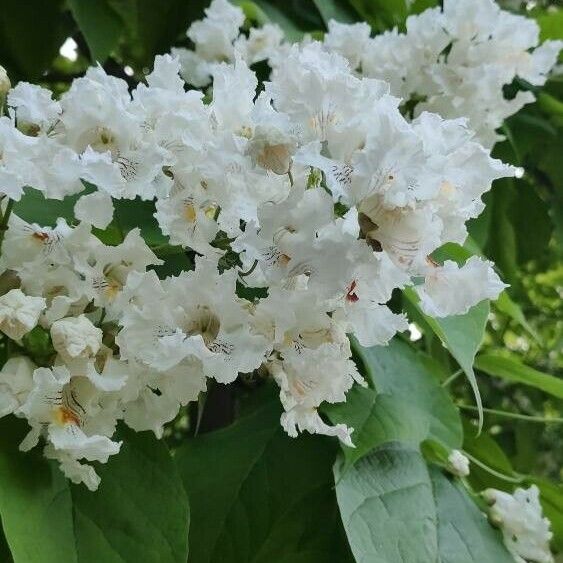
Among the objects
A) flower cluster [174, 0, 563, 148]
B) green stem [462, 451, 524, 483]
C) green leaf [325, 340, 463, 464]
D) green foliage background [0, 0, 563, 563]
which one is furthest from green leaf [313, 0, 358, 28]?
green stem [462, 451, 524, 483]

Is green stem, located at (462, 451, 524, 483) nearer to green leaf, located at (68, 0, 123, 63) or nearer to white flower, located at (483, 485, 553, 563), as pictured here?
white flower, located at (483, 485, 553, 563)

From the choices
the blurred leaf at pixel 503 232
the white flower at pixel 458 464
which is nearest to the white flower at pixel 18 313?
the white flower at pixel 458 464

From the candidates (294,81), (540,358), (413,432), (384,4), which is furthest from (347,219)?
(540,358)

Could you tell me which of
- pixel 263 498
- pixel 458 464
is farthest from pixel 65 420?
pixel 458 464

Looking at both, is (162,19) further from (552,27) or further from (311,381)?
(311,381)

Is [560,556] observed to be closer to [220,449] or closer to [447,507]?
[447,507]

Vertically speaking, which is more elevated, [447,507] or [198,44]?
[198,44]

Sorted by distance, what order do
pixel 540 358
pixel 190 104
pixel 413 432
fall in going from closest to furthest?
pixel 190 104 → pixel 413 432 → pixel 540 358
